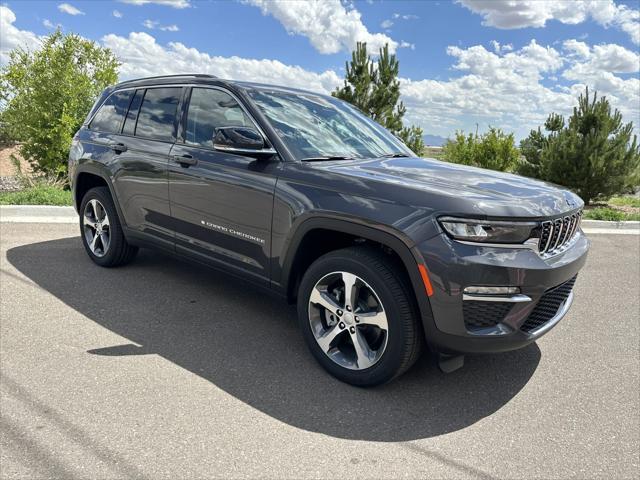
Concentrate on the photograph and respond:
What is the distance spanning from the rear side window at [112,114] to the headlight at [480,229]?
3.50m

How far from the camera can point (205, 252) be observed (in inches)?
153

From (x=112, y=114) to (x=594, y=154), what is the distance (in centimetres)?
1355

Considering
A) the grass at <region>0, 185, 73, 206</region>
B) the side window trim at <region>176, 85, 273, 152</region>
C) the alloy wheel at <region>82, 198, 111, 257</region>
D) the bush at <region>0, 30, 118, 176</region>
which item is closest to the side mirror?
the side window trim at <region>176, 85, 273, 152</region>

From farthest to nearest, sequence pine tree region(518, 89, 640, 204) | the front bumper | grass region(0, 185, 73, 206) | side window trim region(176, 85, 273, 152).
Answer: pine tree region(518, 89, 640, 204) → grass region(0, 185, 73, 206) → side window trim region(176, 85, 273, 152) → the front bumper

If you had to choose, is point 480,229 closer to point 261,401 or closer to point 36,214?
point 261,401

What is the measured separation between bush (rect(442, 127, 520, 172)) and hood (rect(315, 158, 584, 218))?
1590cm

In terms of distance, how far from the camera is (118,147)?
182 inches

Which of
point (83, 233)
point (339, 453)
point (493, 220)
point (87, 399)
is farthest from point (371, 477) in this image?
point (83, 233)

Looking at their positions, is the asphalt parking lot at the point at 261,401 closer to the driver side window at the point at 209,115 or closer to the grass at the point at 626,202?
the driver side window at the point at 209,115

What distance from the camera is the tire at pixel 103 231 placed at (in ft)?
16.0

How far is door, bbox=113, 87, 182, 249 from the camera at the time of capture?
417cm

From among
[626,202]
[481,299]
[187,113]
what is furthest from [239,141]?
[626,202]

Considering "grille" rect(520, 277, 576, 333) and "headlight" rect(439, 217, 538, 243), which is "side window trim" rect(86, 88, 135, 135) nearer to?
"headlight" rect(439, 217, 538, 243)

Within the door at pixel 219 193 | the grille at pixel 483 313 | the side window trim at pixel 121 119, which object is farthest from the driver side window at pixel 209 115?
the grille at pixel 483 313
